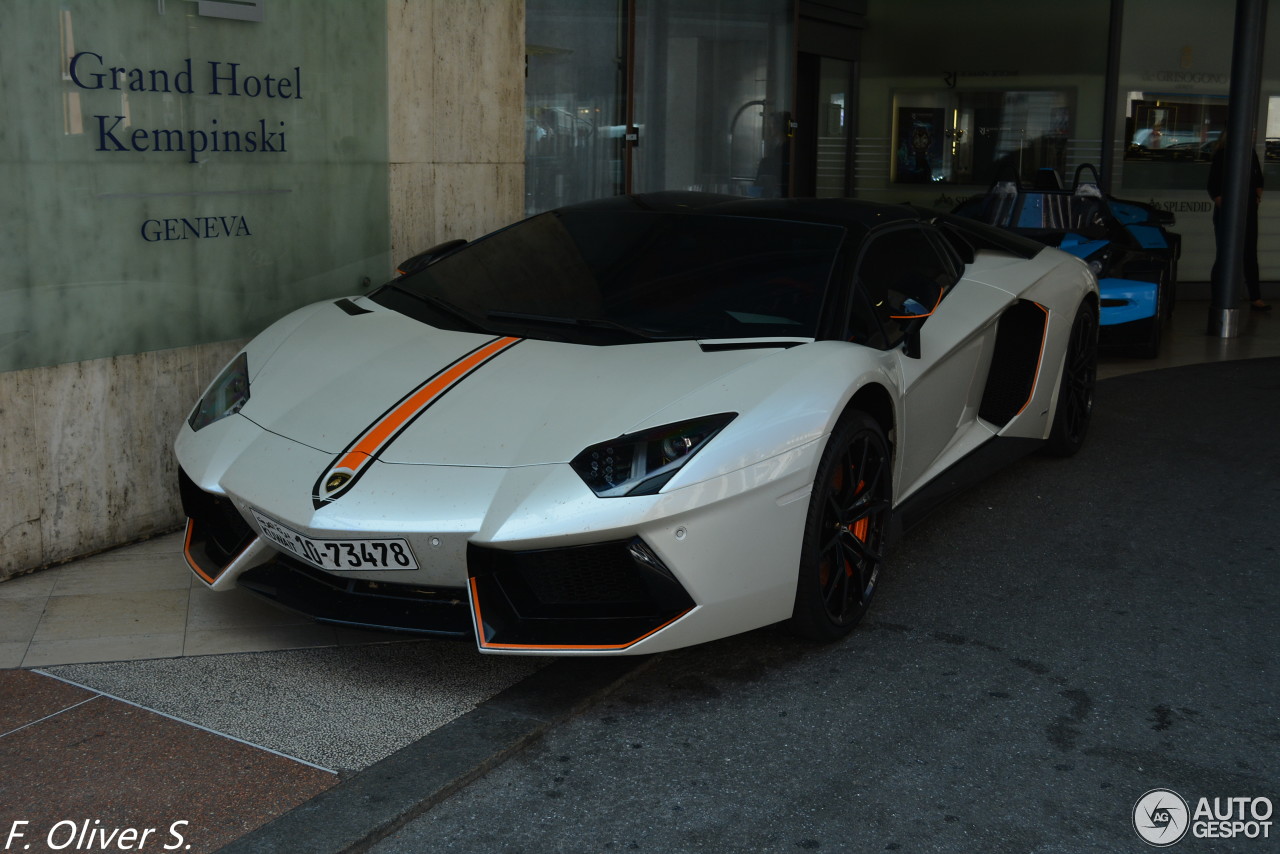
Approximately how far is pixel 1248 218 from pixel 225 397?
891 cm

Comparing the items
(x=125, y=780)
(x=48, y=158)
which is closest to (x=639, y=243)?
(x=48, y=158)

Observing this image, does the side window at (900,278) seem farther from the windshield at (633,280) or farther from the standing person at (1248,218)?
the standing person at (1248,218)

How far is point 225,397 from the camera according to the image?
3.88 m

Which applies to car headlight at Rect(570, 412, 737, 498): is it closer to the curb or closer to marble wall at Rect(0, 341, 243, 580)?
the curb

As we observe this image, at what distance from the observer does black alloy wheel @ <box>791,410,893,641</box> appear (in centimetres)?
342

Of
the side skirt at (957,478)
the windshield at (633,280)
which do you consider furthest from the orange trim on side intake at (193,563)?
the side skirt at (957,478)

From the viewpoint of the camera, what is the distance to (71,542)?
4.44 metres

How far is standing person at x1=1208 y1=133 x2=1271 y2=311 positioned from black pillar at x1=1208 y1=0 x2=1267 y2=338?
76mm

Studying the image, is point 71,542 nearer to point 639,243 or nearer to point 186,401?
point 186,401

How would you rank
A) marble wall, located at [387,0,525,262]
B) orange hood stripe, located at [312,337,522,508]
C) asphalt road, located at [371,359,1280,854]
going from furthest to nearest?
marble wall, located at [387,0,525,262]
orange hood stripe, located at [312,337,522,508]
asphalt road, located at [371,359,1280,854]

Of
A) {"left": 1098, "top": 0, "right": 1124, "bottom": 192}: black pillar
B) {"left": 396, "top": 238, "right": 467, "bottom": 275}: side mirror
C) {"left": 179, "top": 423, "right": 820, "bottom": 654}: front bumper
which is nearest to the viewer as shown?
{"left": 179, "top": 423, "right": 820, "bottom": 654}: front bumper

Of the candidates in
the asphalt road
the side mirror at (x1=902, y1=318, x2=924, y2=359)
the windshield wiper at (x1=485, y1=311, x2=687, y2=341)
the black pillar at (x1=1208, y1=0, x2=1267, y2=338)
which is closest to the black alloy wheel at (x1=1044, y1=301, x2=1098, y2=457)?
the asphalt road

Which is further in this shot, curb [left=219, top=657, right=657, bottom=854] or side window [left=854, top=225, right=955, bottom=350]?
side window [left=854, top=225, right=955, bottom=350]

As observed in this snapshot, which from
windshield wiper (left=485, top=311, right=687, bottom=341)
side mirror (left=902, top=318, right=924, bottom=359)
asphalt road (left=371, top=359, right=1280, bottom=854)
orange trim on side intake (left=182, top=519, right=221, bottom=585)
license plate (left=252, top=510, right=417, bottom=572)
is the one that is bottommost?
asphalt road (left=371, top=359, right=1280, bottom=854)
